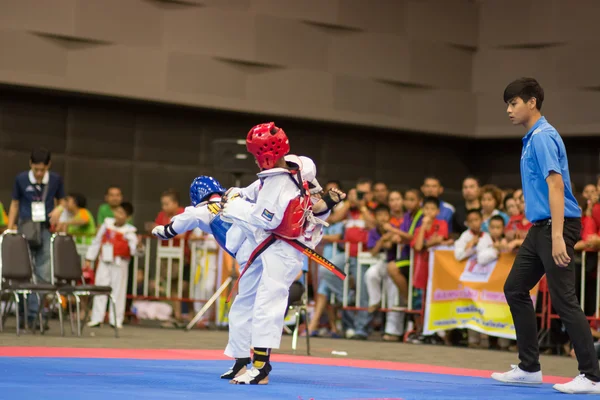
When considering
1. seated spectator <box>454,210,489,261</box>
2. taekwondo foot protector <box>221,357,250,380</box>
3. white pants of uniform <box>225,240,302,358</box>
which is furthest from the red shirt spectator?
taekwondo foot protector <box>221,357,250,380</box>

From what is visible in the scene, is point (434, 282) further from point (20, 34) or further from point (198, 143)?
point (20, 34)

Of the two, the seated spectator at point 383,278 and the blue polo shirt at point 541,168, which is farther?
the seated spectator at point 383,278

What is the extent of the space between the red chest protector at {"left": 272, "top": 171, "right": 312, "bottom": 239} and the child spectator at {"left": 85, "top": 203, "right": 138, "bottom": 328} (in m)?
6.28

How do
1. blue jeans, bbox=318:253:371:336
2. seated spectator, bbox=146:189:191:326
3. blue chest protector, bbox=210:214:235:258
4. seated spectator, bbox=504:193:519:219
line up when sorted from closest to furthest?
1. blue chest protector, bbox=210:214:235:258
2. seated spectator, bbox=504:193:519:219
3. blue jeans, bbox=318:253:371:336
4. seated spectator, bbox=146:189:191:326

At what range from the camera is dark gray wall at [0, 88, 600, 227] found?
45.8 feet

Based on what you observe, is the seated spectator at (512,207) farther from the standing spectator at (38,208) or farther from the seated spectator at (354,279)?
the standing spectator at (38,208)

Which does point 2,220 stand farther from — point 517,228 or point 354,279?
point 517,228

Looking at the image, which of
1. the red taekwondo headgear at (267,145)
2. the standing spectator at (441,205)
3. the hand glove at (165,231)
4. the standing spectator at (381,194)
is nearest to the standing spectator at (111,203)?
the standing spectator at (381,194)

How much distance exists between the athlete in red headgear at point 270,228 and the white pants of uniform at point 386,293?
5377mm

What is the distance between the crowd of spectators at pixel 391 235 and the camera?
32.9 feet

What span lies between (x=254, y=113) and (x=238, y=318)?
30.2ft

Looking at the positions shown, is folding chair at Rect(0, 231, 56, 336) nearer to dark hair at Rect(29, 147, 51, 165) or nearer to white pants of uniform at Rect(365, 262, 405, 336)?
dark hair at Rect(29, 147, 51, 165)

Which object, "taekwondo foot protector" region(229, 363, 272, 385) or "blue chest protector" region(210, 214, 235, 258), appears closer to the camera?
"taekwondo foot protector" region(229, 363, 272, 385)

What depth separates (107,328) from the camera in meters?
11.1
